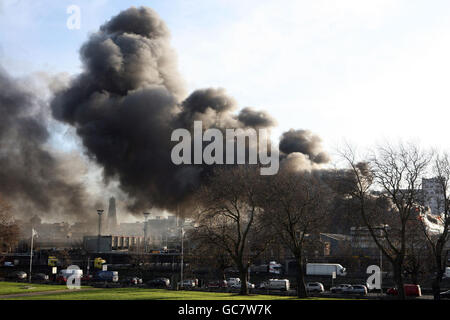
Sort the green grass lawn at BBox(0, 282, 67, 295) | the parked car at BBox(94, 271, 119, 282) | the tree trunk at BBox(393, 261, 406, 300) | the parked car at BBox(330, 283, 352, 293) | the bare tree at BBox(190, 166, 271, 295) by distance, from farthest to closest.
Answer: the parked car at BBox(94, 271, 119, 282) < the parked car at BBox(330, 283, 352, 293) < the bare tree at BBox(190, 166, 271, 295) < the green grass lawn at BBox(0, 282, 67, 295) < the tree trunk at BBox(393, 261, 406, 300)

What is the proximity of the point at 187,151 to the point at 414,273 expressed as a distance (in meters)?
36.1

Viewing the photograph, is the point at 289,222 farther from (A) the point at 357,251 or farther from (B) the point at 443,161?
(A) the point at 357,251

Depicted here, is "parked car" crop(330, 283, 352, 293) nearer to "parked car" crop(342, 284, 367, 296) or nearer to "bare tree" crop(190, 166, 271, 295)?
"parked car" crop(342, 284, 367, 296)

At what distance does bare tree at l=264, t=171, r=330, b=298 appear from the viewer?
3556cm

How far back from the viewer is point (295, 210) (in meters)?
36.9

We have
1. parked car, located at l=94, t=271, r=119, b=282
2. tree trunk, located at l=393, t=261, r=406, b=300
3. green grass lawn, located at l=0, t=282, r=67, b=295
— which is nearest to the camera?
Result: tree trunk, located at l=393, t=261, r=406, b=300

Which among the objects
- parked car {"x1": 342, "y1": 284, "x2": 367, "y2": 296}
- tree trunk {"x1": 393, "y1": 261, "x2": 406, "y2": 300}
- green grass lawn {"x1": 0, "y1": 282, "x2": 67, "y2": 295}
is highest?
tree trunk {"x1": 393, "y1": 261, "x2": 406, "y2": 300}

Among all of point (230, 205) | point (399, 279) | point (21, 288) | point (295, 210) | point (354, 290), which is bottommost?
point (354, 290)

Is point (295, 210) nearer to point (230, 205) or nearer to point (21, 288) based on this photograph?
point (230, 205)

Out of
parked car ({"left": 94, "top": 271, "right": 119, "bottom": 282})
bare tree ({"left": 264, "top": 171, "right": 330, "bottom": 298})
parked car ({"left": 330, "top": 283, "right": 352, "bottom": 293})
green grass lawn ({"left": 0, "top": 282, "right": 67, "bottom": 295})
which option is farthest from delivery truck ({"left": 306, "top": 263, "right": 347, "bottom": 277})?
green grass lawn ({"left": 0, "top": 282, "right": 67, "bottom": 295})

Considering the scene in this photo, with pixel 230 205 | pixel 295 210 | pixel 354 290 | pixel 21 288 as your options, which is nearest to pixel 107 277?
pixel 21 288

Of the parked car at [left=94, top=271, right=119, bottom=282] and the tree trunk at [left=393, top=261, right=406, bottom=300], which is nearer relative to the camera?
the tree trunk at [left=393, top=261, right=406, bottom=300]
